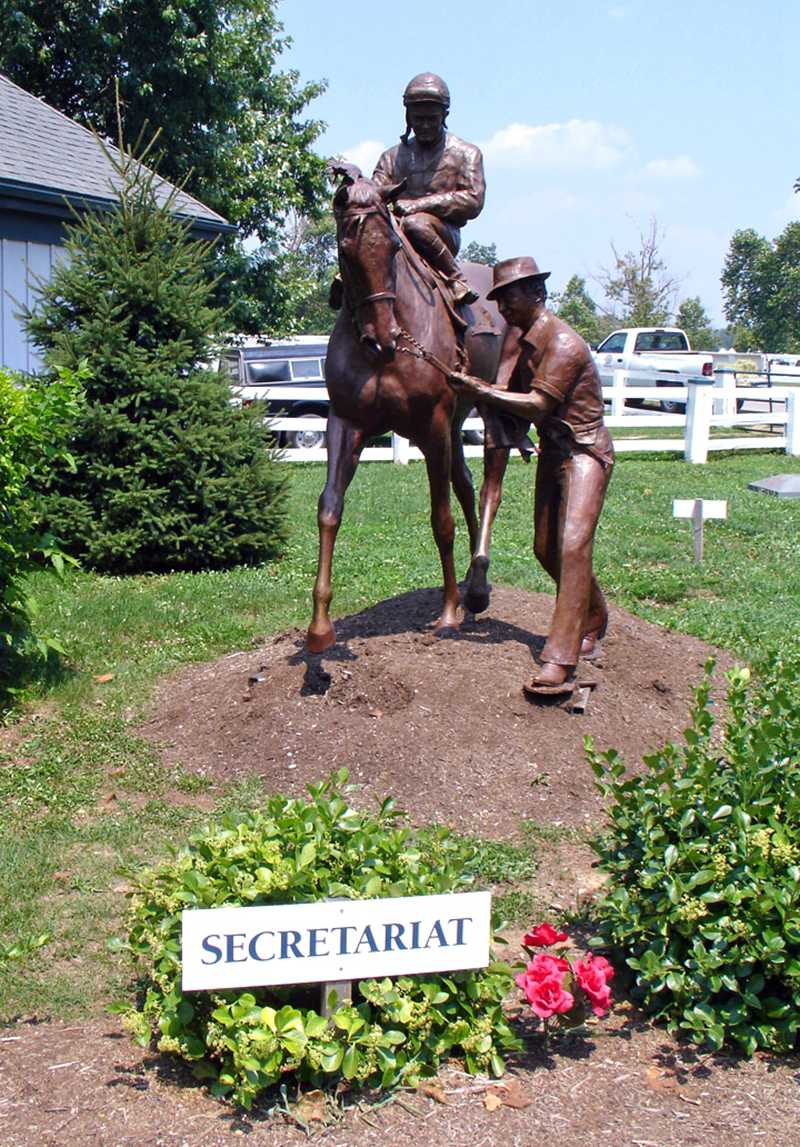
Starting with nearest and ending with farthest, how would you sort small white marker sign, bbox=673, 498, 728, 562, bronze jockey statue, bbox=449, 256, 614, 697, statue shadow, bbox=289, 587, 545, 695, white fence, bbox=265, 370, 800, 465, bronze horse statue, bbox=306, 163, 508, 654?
bronze horse statue, bbox=306, 163, 508, 654 → bronze jockey statue, bbox=449, 256, 614, 697 → statue shadow, bbox=289, 587, 545, 695 → small white marker sign, bbox=673, 498, 728, 562 → white fence, bbox=265, 370, 800, 465

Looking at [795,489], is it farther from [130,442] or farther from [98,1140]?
[98,1140]

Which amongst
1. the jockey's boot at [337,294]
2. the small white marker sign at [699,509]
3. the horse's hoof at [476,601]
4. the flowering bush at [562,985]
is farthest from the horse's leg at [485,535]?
the flowering bush at [562,985]

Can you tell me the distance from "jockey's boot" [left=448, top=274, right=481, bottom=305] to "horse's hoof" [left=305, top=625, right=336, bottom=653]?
199 cm

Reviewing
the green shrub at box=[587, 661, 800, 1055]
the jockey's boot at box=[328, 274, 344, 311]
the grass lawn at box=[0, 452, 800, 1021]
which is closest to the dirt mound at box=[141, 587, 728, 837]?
Answer: the grass lawn at box=[0, 452, 800, 1021]

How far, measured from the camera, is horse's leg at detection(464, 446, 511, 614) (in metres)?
A: 7.19

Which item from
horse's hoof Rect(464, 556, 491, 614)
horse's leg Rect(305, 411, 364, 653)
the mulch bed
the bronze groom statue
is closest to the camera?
the mulch bed

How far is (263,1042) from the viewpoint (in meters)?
3.37

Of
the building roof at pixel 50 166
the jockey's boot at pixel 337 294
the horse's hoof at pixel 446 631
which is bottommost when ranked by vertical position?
the horse's hoof at pixel 446 631

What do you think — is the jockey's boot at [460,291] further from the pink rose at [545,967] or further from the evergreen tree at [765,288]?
the evergreen tree at [765,288]

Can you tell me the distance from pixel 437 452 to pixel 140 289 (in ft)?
15.7

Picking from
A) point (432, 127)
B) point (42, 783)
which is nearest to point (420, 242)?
point (432, 127)

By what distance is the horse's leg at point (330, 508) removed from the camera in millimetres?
6348

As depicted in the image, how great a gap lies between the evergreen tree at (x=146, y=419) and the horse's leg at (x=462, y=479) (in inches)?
129

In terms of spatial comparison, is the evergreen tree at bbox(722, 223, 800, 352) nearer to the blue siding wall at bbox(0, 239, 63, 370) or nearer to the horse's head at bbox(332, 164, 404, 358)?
the blue siding wall at bbox(0, 239, 63, 370)
